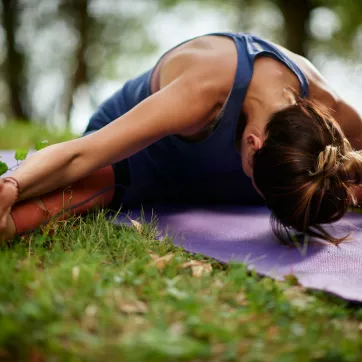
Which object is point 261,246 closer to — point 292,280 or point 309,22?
point 292,280

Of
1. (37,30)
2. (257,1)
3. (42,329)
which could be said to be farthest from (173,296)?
(37,30)

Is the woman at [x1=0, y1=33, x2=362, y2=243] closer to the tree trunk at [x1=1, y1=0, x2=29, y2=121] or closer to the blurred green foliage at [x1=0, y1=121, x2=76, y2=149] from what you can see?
the blurred green foliage at [x1=0, y1=121, x2=76, y2=149]

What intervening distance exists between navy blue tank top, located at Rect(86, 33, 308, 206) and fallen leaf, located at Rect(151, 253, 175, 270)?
73 cm

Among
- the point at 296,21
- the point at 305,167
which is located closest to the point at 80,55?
the point at 296,21

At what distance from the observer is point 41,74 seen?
1209 centimetres

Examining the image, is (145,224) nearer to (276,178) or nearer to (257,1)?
(276,178)

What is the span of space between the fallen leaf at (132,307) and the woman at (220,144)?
2.32 ft

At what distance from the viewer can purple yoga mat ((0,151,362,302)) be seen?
1.67 m

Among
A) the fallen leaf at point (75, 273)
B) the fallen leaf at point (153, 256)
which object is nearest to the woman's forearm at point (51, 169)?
the fallen leaf at point (153, 256)

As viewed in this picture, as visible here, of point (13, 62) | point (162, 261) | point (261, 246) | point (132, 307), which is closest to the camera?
point (132, 307)

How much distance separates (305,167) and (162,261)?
673 millimetres

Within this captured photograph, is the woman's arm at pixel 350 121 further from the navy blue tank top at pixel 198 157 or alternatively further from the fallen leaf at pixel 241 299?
the fallen leaf at pixel 241 299

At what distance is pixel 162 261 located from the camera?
1.59 m

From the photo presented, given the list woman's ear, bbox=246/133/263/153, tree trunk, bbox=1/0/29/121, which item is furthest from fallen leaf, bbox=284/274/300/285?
tree trunk, bbox=1/0/29/121
